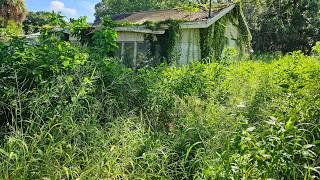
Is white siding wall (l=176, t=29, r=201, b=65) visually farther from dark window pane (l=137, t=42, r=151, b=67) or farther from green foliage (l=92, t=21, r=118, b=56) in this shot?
green foliage (l=92, t=21, r=118, b=56)

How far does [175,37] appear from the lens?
1412 centimetres

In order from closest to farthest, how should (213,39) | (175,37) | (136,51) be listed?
1. (175,37)
2. (136,51)
3. (213,39)

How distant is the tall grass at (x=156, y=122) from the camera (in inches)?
130

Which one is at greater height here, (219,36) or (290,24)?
(290,24)

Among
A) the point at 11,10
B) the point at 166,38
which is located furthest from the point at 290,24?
the point at 11,10

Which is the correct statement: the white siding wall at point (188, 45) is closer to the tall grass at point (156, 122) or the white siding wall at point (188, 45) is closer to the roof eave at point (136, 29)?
the roof eave at point (136, 29)

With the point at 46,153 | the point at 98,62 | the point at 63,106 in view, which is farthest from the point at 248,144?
the point at 98,62

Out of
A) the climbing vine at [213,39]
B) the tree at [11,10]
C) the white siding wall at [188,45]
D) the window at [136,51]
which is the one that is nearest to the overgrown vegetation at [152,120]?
the window at [136,51]

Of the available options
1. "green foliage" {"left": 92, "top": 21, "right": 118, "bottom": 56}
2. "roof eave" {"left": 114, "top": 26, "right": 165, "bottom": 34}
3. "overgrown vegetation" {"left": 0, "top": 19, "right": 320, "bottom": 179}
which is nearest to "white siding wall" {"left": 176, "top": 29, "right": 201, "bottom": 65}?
"roof eave" {"left": 114, "top": 26, "right": 165, "bottom": 34}

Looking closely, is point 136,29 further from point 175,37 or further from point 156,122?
point 156,122

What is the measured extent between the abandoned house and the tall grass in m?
7.15

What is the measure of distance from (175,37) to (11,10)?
1217 centimetres

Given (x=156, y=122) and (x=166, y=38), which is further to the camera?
(x=166, y=38)

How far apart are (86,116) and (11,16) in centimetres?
1901
